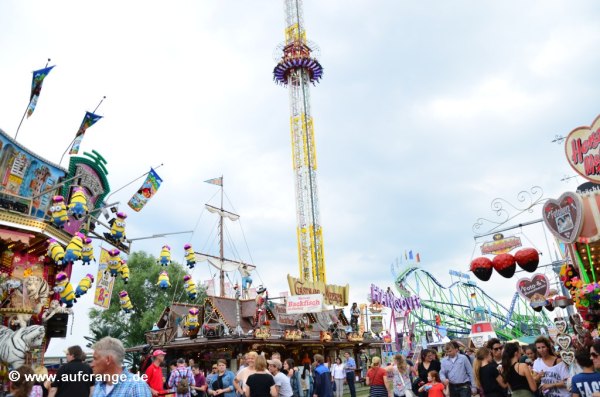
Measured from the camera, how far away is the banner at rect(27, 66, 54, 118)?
15188 mm

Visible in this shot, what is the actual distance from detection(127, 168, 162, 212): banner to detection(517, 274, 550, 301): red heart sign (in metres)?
14.8

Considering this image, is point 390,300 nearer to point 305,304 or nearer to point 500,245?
point 305,304

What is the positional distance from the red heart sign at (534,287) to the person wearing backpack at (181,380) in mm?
13992

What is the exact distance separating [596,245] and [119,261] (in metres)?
14.6

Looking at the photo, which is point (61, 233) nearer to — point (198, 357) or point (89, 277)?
point (89, 277)

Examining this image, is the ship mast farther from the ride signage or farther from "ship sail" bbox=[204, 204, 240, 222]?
the ride signage

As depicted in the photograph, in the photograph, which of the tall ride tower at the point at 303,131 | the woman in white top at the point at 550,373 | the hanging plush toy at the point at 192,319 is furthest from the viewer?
the tall ride tower at the point at 303,131

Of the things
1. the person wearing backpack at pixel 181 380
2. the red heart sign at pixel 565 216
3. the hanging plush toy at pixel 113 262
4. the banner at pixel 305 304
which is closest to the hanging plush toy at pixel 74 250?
the hanging plush toy at pixel 113 262

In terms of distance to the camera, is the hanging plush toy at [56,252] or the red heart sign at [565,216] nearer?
the red heart sign at [565,216]

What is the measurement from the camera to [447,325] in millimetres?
47375

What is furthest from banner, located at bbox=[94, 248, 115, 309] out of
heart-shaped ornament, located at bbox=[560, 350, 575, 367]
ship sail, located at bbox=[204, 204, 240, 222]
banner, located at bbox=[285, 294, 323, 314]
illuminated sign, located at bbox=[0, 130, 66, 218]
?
ship sail, located at bbox=[204, 204, 240, 222]

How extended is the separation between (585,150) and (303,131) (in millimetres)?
37474

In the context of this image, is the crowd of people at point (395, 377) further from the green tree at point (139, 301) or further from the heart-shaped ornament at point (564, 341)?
the green tree at point (139, 301)

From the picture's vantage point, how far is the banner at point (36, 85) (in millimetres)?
15188
